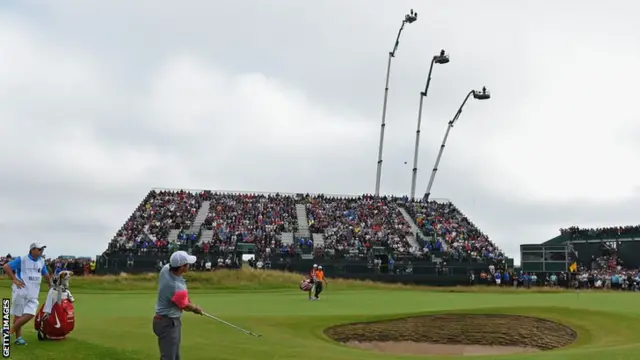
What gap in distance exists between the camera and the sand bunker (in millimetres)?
17531

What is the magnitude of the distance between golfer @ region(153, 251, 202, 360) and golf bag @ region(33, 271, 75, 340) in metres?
4.78

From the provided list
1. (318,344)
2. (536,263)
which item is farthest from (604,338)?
(536,263)

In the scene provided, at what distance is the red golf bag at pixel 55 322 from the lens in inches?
488

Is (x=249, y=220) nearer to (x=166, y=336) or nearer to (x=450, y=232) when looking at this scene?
(x=450, y=232)

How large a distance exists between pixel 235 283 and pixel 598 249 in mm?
37924

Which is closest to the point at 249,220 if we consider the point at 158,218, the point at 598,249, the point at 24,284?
the point at 158,218

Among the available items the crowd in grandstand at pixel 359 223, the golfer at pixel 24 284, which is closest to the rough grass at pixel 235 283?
the crowd in grandstand at pixel 359 223

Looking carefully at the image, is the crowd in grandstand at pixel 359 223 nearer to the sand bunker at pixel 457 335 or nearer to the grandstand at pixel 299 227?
the grandstand at pixel 299 227

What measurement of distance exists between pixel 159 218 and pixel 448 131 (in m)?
29.8

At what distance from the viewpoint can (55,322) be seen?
40.7 ft

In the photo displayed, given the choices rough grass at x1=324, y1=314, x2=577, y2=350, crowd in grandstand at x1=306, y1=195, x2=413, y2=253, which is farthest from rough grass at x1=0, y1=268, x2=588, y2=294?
rough grass at x1=324, y1=314, x2=577, y2=350

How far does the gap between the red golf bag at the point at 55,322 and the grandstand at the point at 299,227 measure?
31.2 m

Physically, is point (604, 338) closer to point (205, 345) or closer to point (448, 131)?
point (205, 345)

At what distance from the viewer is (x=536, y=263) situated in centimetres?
4819
